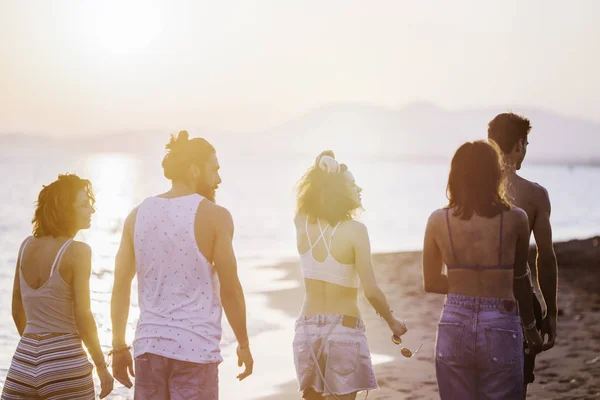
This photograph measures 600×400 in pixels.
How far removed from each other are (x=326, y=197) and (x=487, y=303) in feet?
3.90

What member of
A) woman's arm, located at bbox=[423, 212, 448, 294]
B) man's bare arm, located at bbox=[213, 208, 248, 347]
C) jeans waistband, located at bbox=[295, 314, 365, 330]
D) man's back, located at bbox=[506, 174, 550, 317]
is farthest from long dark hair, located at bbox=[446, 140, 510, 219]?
man's bare arm, located at bbox=[213, 208, 248, 347]

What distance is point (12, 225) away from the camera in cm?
4350

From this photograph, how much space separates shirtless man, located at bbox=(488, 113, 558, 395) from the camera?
5242 millimetres

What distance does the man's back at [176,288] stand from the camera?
4543 millimetres

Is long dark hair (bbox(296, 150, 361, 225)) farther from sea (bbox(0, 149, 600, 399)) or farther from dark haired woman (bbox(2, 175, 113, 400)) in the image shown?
dark haired woman (bbox(2, 175, 113, 400))

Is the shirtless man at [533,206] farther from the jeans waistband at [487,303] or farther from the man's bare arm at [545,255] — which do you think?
the jeans waistband at [487,303]

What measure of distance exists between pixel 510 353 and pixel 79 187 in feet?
8.46

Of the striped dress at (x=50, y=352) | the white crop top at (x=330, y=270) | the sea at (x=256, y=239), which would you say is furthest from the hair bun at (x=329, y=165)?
the striped dress at (x=50, y=352)

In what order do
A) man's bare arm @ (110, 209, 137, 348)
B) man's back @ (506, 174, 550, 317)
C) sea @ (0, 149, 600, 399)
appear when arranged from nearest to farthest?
man's bare arm @ (110, 209, 137, 348) < man's back @ (506, 174, 550, 317) < sea @ (0, 149, 600, 399)

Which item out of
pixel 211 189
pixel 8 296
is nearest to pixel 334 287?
pixel 211 189

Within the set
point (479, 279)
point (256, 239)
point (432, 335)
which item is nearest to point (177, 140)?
point (479, 279)

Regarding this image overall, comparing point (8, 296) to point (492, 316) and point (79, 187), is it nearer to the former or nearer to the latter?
point (79, 187)

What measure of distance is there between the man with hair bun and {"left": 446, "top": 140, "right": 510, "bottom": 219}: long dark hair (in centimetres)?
124

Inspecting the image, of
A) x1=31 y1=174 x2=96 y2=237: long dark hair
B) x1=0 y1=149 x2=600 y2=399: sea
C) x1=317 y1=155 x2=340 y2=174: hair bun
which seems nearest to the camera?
x1=31 y1=174 x2=96 y2=237: long dark hair
